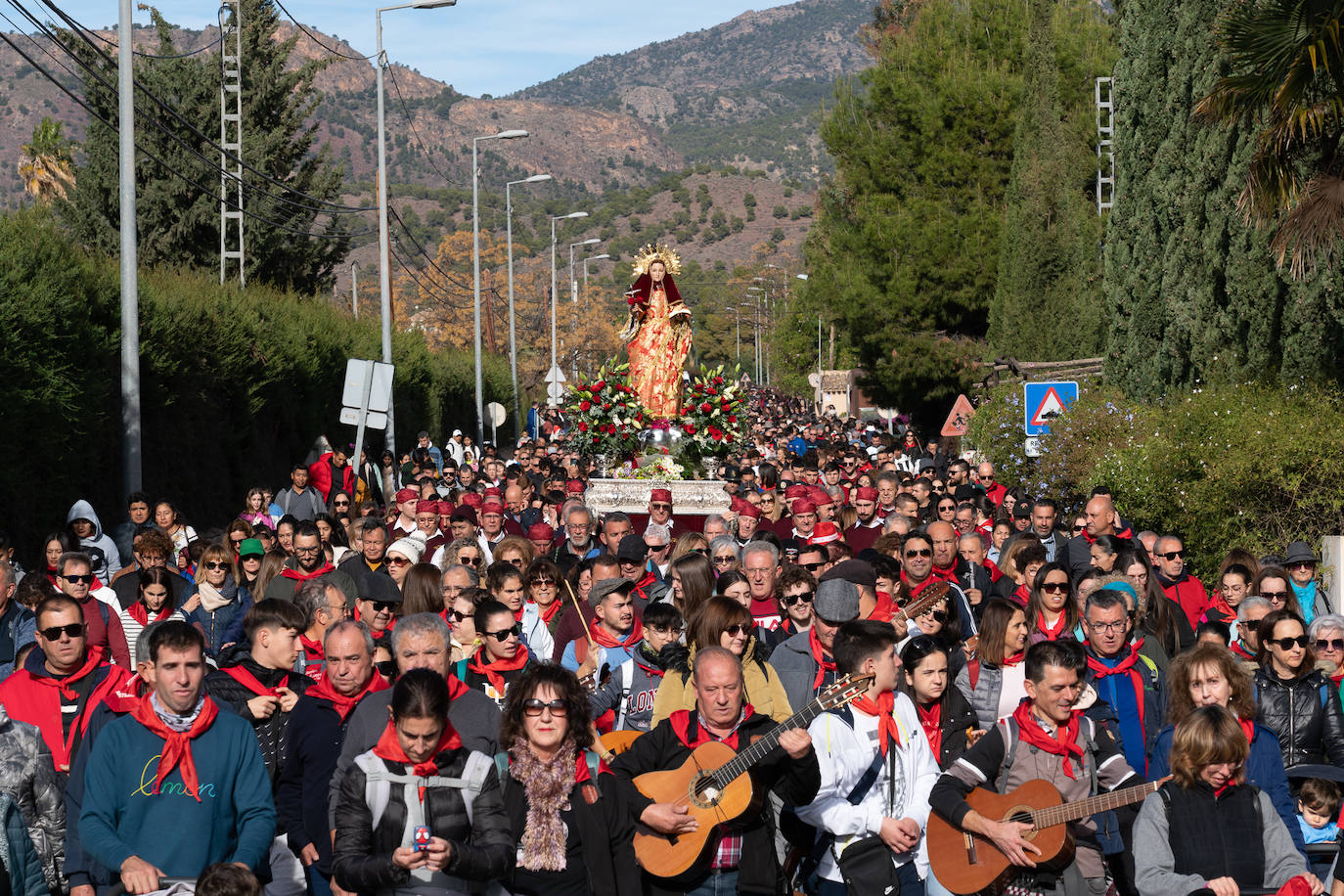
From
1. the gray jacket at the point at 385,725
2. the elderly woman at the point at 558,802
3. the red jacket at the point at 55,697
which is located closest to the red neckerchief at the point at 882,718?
the elderly woman at the point at 558,802

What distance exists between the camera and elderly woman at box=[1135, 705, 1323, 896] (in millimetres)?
5777

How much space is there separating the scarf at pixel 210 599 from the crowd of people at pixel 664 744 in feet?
2.98

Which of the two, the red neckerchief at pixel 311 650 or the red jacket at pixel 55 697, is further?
the red neckerchief at pixel 311 650

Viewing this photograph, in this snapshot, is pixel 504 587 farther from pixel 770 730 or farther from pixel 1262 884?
pixel 1262 884

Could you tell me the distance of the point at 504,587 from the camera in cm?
926

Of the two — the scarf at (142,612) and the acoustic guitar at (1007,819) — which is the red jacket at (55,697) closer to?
the scarf at (142,612)

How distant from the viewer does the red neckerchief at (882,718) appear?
6105 mm

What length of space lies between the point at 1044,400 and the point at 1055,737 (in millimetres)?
13639

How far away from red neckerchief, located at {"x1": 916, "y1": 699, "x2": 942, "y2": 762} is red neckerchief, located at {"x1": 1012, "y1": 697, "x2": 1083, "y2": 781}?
859 mm

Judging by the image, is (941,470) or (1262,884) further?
(941,470)

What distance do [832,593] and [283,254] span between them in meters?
39.8

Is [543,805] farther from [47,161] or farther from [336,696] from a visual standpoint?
[47,161]

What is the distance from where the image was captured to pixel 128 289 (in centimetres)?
1591

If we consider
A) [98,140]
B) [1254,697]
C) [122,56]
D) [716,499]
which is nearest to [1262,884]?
[1254,697]
